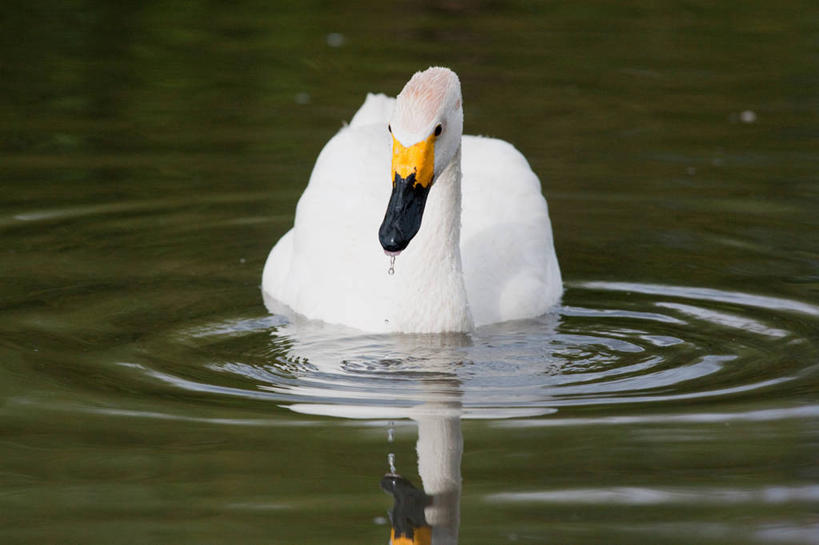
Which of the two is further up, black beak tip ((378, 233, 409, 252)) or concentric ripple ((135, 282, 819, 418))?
black beak tip ((378, 233, 409, 252))

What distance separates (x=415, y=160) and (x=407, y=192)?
0.22 m

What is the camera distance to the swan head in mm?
8008

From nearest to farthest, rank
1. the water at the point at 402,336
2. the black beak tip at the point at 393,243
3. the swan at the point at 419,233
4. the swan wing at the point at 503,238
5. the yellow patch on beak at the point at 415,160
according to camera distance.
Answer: the water at the point at 402,336
the black beak tip at the point at 393,243
the yellow patch on beak at the point at 415,160
the swan at the point at 419,233
the swan wing at the point at 503,238

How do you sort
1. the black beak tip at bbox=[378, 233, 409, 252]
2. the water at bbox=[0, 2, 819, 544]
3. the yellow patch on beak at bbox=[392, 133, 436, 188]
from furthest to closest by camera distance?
the yellow patch on beak at bbox=[392, 133, 436, 188] < the black beak tip at bbox=[378, 233, 409, 252] < the water at bbox=[0, 2, 819, 544]

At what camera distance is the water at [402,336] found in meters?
6.52

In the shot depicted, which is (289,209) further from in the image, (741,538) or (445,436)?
(741,538)

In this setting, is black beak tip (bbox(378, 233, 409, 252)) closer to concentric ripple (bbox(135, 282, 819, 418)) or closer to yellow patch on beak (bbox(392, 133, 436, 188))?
yellow patch on beak (bbox(392, 133, 436, 188))

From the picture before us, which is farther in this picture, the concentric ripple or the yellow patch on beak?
the yellow patch on beak

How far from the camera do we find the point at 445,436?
723cm

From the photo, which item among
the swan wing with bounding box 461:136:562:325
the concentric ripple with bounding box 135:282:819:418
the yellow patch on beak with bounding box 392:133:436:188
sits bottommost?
the concentric ripple with bounding box 135:282:819:418

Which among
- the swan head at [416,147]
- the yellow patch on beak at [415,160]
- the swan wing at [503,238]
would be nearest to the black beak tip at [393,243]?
the swan head at [416,147]

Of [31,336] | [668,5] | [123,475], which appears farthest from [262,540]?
[668,5]

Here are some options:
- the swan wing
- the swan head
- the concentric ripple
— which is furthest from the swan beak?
the swan wing

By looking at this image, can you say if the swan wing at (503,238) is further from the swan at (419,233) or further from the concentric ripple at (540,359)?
the concentric ripple at (540,359)
